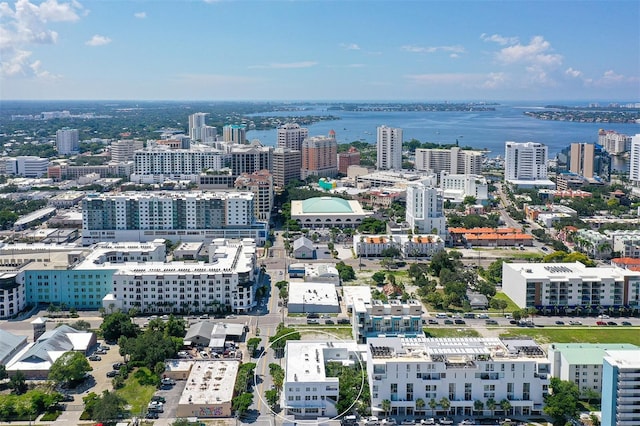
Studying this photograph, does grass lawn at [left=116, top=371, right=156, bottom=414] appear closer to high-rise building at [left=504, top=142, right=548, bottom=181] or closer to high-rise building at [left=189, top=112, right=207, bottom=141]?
high-rise building at [left=504, top=142, right=548, bottom=181]

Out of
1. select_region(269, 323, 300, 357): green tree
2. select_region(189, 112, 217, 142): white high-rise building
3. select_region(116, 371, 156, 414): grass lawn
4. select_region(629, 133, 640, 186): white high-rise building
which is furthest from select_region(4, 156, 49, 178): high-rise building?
select_region(629, 133, 640, 186): white high-rise building

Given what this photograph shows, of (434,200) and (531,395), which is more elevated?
(434,200)

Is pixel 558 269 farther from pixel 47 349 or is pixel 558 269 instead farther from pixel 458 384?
pixel 47 349

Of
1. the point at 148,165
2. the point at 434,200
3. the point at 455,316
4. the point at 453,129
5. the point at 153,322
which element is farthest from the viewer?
the point at 453,129

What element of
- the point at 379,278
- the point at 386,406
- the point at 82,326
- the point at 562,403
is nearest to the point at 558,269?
the point at 379,278

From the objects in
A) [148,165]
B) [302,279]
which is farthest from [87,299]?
[148,165]

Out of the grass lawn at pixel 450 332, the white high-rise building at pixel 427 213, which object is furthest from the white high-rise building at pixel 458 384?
the white high-rise building at pixel 427 213

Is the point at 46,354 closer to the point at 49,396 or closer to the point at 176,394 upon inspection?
the point at 49,396

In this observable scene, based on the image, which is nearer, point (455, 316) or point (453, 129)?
point (455, 316)
